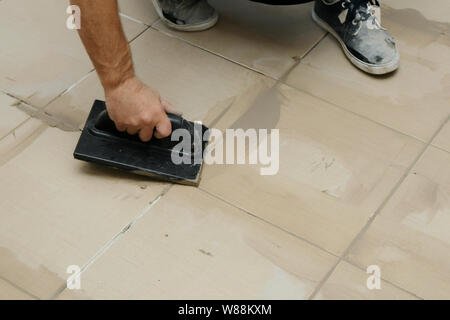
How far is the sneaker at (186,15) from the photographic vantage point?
222 centimetres

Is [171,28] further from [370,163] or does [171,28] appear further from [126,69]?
[370,163]

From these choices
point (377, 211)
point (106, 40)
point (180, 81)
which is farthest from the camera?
point (180, 81)

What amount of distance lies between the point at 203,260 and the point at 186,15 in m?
1.03

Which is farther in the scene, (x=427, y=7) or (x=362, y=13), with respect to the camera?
(x=427, y=7)

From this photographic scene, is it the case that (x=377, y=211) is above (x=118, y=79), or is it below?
below

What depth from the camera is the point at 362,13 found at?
2193mm

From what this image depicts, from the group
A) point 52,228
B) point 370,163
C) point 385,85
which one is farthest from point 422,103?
point 52,228

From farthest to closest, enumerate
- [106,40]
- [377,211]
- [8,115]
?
[8,115] → [377,211] → [106,40]

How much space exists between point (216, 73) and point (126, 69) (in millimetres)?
469

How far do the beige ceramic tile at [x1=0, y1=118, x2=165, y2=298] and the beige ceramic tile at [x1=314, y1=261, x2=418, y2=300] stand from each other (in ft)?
1.76

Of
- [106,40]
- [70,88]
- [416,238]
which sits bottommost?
[416,238]

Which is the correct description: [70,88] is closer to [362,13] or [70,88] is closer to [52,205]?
[52,205]

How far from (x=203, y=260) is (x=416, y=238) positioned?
578 millimetres

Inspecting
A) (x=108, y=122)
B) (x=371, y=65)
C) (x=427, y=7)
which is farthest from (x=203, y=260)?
(x=427, y=7)
